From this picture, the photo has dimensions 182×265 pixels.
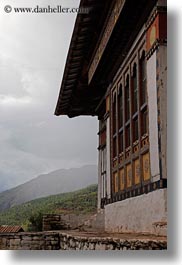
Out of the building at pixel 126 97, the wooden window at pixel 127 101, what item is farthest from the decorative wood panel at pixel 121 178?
the wooden window at pixel 127 101

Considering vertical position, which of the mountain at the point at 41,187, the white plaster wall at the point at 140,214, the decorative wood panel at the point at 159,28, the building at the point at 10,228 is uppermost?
the decorative wood panel at the point at 159,28

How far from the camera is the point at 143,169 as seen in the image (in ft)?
13.6

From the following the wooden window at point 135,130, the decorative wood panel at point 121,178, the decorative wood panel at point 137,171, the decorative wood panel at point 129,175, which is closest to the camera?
the decorative wood panel at point 137,171

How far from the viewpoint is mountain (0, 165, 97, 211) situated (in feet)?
12.0

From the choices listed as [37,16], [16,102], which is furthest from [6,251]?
[37,16]

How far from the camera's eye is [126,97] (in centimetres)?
477

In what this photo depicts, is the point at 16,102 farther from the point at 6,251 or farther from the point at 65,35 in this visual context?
the point at 6,251

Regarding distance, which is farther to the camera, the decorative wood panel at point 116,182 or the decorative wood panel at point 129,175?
the decorative wood panel at point 116,182

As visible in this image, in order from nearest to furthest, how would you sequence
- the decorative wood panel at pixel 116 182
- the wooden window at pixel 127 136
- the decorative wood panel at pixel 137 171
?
the decorative wood panel at pixel 137 171, the wooden window at pixel 127 136, the decorative wood panel at pixel 116 182

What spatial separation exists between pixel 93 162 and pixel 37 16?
111 cm

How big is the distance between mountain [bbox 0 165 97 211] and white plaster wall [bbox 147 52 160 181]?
0.53 metres

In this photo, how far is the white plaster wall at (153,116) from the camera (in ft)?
12.3

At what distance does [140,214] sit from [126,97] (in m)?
1.12

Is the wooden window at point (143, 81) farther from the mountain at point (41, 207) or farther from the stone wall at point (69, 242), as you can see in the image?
the stone wall at point (69, 242)
